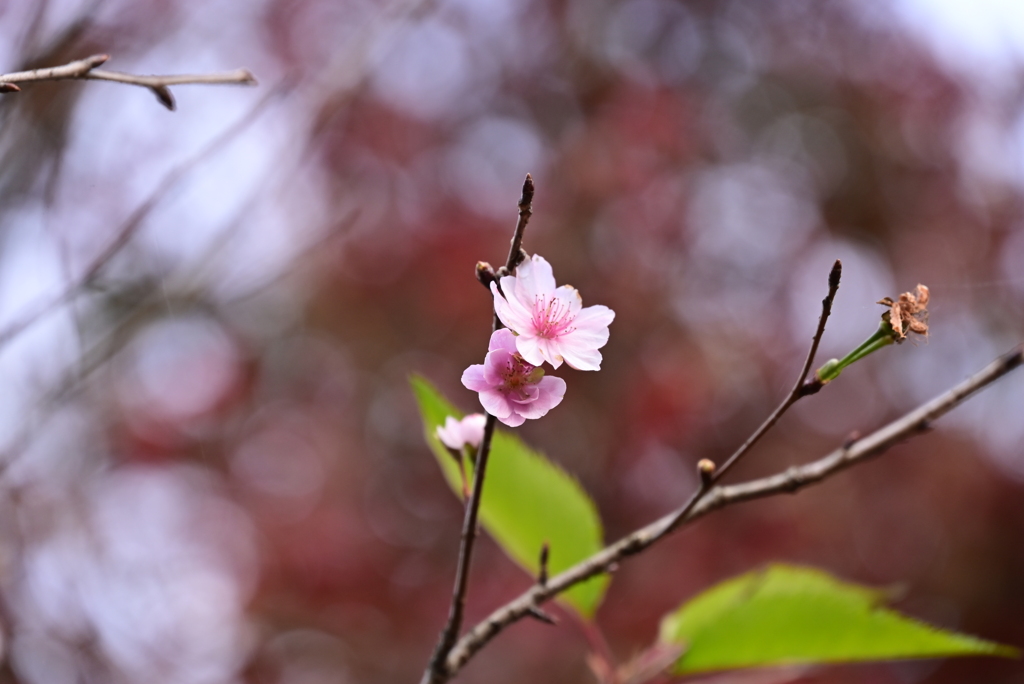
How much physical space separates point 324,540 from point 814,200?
2.63 meters

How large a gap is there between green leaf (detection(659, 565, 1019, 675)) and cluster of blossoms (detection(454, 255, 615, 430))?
0.31 meters

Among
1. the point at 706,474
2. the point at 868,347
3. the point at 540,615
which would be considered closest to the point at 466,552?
the point at 540,615

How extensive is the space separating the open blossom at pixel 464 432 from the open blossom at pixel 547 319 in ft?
0.34

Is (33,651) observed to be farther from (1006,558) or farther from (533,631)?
(1006,558)

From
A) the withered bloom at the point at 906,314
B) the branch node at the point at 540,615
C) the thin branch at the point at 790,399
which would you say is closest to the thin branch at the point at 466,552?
the branch node at the point at 540,615

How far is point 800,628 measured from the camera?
64cm

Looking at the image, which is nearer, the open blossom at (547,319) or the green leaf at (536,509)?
the open blossom at (547,319)

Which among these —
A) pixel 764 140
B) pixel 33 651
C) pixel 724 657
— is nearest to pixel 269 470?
pixel 33 651

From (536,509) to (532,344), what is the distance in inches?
10.5

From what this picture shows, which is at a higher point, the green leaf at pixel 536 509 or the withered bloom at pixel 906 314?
the green leaf at pixel 536 509

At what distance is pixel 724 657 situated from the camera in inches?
25.8

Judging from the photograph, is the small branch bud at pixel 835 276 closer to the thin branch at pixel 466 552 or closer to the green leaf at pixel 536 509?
the thin branch at pixel 466 552

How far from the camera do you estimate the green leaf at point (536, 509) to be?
662 mm

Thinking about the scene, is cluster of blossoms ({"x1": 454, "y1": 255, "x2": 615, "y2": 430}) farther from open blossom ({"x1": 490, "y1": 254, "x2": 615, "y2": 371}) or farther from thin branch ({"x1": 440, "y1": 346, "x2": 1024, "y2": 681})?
thin branch ({"x1": 440, "y1": 346, "x2": 1024, "y2": 681})
